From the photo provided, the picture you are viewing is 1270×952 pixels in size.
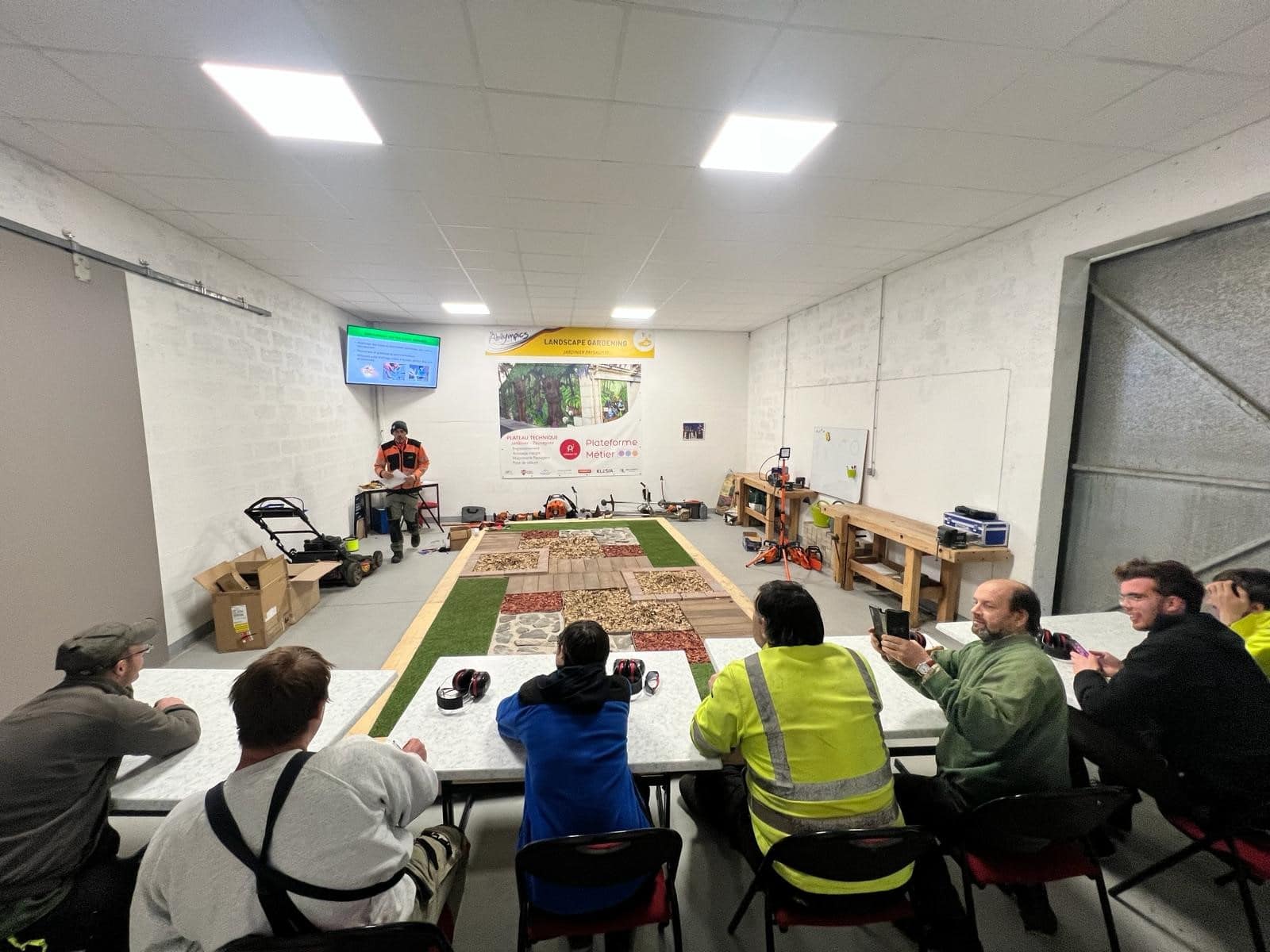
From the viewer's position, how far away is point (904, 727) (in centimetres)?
157

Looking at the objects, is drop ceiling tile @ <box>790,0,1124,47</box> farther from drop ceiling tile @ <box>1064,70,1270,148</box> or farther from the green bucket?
the green bucket

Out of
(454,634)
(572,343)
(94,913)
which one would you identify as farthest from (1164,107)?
(572,343)

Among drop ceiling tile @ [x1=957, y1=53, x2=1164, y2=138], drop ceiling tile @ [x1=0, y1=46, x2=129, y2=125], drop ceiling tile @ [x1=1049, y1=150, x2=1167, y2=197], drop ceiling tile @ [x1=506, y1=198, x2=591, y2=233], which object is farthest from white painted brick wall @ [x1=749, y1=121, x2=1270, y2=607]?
drop ceiling tile @ [x1=0, y1=46, x2=129, y2=125]

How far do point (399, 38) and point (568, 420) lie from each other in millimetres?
6166

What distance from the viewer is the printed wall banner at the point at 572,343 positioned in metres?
7.51

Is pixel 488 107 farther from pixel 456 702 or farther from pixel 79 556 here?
pixel 79 556

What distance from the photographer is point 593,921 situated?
124 cm

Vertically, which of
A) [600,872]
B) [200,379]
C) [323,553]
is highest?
[200,379]

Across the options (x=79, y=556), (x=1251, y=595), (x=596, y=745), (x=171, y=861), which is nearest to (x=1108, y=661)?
(x=1251, y=595)

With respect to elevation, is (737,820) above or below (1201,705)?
below

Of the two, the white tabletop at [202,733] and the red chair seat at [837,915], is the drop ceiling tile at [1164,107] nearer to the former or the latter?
the red chair seat at [837,915]

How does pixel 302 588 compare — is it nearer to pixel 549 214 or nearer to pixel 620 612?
pixel 620 612

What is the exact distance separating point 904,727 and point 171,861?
1856mm

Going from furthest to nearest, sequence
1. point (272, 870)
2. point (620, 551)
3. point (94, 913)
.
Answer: point (620, 551), point (94, 913), point (272, 870)
